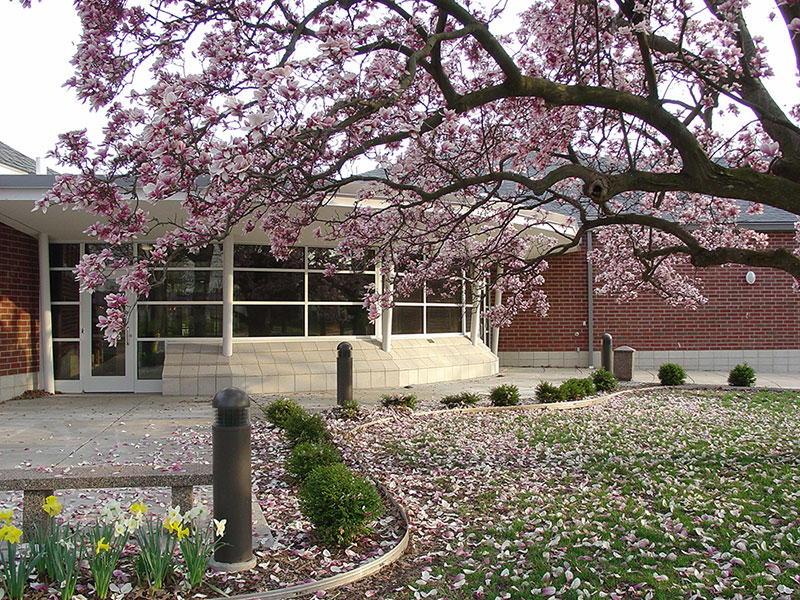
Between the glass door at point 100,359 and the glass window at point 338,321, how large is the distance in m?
3.33

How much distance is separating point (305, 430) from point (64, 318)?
7.51m

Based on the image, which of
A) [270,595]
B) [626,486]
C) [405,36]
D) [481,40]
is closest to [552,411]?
[626,486]

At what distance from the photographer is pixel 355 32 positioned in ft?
19.7

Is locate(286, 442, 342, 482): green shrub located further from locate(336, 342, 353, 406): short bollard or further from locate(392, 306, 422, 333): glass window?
locate(392, 306, 422, 333): glass window

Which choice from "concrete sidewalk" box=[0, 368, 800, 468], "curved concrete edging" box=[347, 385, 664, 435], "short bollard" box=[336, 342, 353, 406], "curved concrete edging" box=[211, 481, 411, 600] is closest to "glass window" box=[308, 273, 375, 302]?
"concrete sidewalk" box=[0, 368, 800, 468]

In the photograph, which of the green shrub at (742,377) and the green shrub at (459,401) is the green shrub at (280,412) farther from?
the green shrub at (742,377)

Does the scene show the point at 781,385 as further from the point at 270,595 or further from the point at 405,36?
the point at 270,595

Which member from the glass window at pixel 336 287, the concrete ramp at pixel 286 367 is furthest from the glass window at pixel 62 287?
the glass window at pixel 336 287

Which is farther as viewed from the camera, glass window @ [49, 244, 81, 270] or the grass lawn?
glass window @ [49, 244, 81, 270]

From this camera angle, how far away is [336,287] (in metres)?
14.1

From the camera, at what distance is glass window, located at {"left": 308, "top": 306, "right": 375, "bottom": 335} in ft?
45.9

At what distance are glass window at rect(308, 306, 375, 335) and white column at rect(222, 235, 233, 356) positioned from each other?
162 cm

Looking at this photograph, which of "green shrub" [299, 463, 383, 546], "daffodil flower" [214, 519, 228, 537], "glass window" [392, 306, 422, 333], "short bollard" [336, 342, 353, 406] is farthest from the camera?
"glass window" [392, 306, 422, 333]

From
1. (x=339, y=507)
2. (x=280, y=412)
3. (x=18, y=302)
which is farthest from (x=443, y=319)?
(x=339, y=507)
